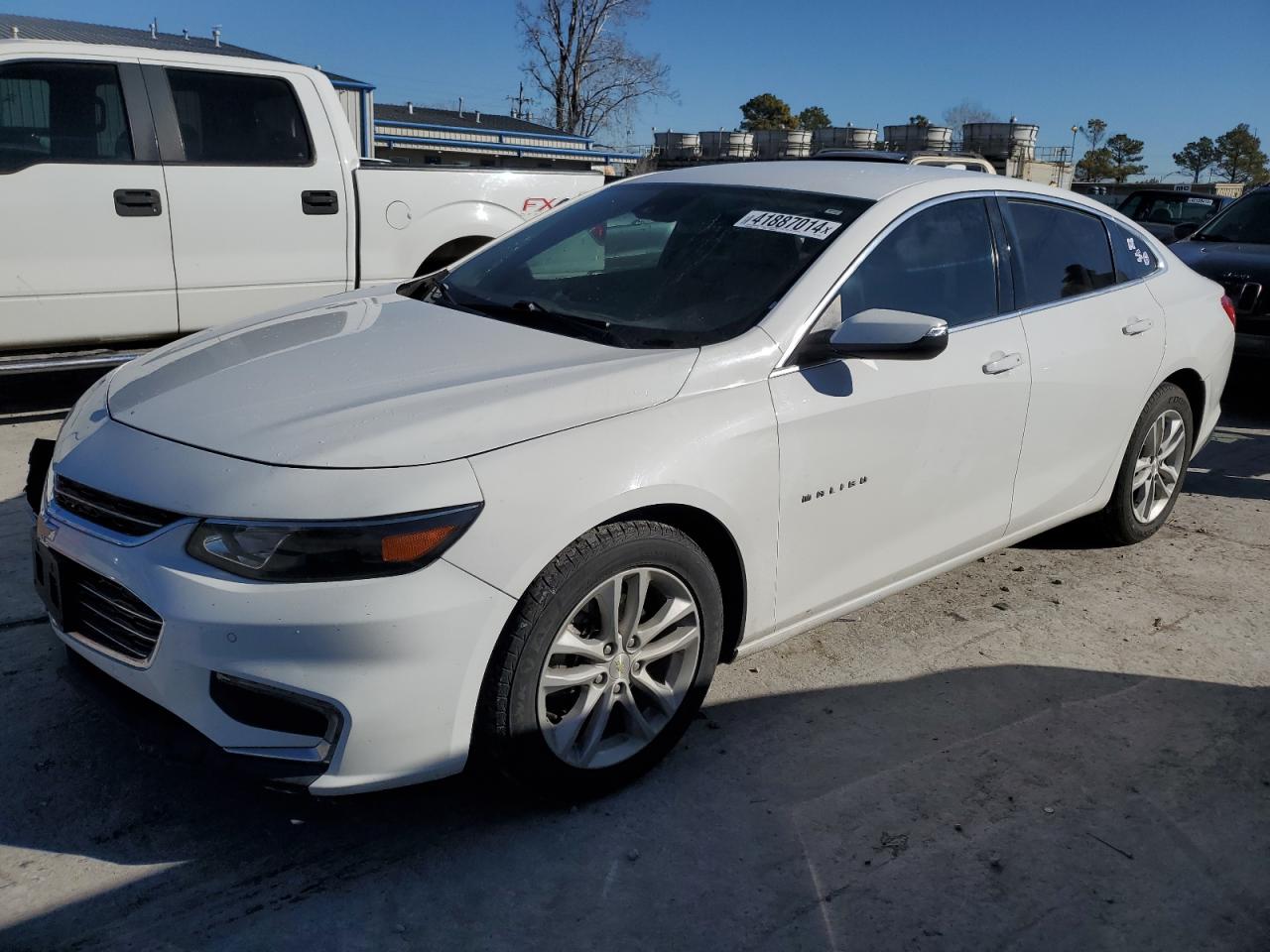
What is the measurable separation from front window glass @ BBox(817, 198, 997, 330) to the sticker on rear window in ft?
0.53

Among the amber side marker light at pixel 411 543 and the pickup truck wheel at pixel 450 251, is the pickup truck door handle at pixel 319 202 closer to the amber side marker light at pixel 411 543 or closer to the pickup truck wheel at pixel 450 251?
the pickup truck wheel at pixel 450 251

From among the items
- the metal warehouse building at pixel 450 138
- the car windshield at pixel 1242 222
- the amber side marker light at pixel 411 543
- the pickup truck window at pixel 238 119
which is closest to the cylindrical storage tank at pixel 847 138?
the metal warehouse building at pixel 450 138

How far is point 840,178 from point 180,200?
3904 millimetres

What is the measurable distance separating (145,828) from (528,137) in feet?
118

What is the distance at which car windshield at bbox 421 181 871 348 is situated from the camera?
130 inches

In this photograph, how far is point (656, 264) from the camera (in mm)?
3633

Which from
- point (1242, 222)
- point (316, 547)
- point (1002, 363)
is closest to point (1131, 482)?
point (1002, 363)

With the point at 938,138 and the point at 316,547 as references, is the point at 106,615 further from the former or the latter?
the point at 938,138

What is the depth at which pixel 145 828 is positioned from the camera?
9.07 ft

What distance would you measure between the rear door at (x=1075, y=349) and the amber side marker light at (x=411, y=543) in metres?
2.33

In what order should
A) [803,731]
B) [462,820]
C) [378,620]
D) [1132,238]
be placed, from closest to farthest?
[378,620] → [462,820] → [803,731] → [1132,238]

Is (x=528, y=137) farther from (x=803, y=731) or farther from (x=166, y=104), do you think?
(x=803, y=731)

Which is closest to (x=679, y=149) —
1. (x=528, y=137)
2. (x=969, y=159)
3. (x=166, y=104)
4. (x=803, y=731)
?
(x=528, y=137)

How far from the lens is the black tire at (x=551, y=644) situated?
259 centimetres
